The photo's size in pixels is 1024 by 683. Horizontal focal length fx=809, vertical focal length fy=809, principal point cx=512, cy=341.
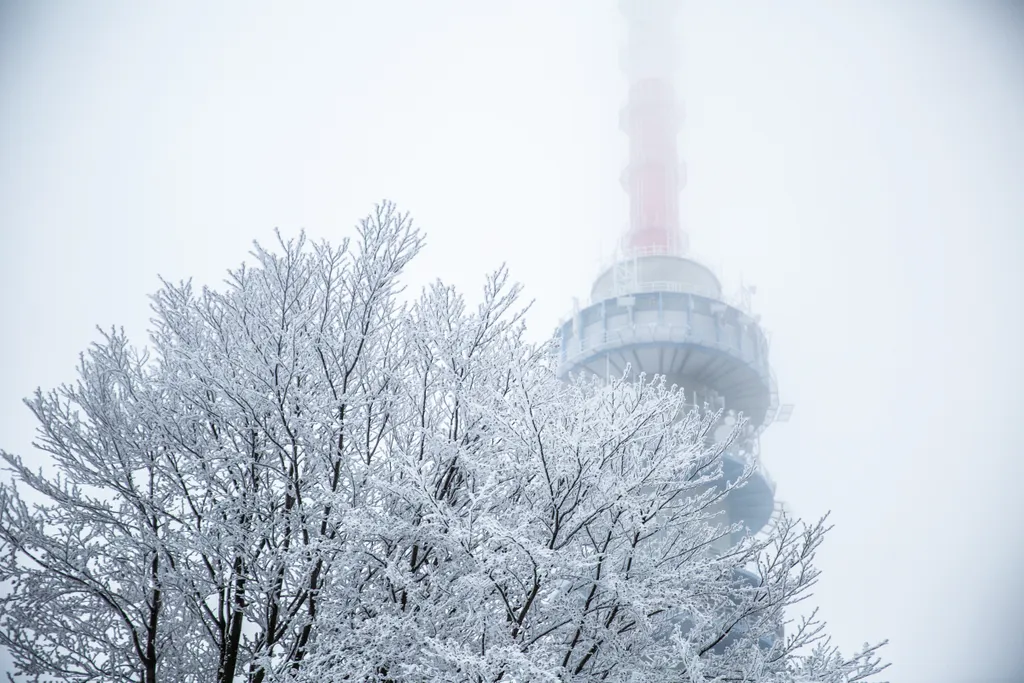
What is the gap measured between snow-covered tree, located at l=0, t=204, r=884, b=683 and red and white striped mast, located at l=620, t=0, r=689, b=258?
24.6 meters

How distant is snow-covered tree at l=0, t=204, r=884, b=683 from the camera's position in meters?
6.75

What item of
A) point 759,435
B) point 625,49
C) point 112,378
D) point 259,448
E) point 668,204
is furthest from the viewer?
point 625,49

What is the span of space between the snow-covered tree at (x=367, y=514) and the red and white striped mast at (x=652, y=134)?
24.6 meters

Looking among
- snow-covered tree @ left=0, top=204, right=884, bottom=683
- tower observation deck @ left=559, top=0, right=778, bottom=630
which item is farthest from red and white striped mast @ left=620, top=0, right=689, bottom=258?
snow-covered tree @ left=0, top=204, right=884, bottom=683

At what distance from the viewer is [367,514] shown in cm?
679

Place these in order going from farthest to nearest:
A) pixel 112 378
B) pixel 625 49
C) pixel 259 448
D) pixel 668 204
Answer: pixel 625 49 < pixel 668 204 < pixel 112 378 < pixel 259 448

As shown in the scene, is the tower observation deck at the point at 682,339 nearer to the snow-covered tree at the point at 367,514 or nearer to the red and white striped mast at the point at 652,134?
the red and white striped mast at the point at 652,134

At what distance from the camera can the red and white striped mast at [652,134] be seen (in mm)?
33438

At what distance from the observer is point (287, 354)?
7383 millimetres

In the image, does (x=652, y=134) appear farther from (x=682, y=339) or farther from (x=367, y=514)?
(x=367, y=514)

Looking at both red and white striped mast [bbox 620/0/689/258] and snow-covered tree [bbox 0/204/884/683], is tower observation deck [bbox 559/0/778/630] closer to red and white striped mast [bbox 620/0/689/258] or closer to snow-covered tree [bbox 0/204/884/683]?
red and white striped mast [bbox 620/0/689/258]

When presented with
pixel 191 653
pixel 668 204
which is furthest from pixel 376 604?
pixel 668 204

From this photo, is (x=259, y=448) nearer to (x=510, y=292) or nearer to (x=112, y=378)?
(x=112, y=378)

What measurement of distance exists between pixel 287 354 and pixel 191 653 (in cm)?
303
